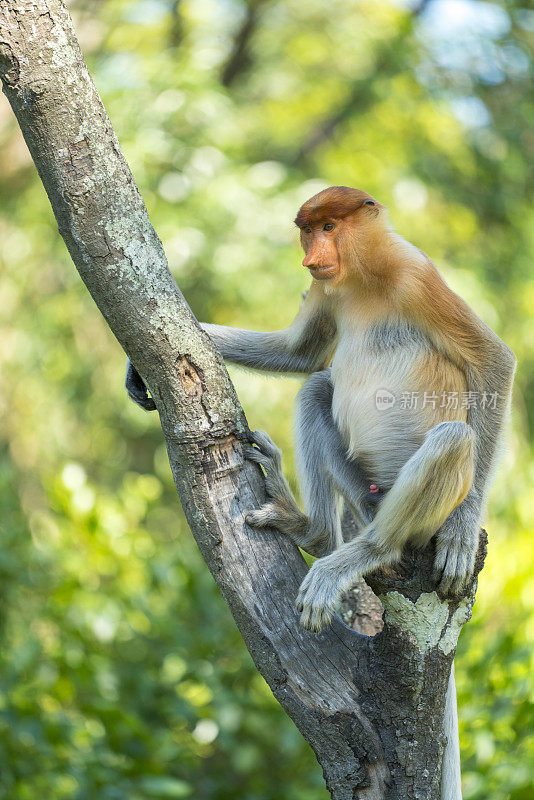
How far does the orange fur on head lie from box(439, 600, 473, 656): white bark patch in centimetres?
106

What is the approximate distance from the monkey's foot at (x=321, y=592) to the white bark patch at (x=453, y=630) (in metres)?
0.26

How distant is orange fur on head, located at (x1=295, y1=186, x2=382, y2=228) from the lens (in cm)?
217

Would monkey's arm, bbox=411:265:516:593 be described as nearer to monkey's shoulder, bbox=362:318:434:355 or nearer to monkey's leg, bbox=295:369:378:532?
monkey's shoulder, bbox=362:318:434:355

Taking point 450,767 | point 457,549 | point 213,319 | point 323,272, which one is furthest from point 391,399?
point 213,319

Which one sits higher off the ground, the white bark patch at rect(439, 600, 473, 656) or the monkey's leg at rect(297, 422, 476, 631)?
the monkey's leg at rect(297, 422, 476, 631)

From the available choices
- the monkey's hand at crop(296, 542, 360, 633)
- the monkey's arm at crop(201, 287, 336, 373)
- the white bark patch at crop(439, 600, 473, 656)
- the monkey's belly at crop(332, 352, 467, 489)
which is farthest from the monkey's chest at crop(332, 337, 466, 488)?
the white bark patch at crop(439, 600, 473, 656)

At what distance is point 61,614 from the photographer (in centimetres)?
355

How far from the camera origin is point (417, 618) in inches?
68.2

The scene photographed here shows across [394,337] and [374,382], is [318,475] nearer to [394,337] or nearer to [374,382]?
[374,382]

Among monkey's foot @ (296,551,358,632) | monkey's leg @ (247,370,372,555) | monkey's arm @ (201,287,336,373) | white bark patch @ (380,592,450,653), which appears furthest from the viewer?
monkey's arm @ (201,287,336,373)

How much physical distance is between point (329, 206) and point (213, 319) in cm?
400

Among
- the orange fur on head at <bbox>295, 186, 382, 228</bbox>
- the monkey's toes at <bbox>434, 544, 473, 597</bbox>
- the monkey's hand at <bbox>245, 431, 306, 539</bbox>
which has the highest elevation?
the orange fur on head at <bbox>295, 186, 382, 228</bbox>

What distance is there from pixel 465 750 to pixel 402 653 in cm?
143

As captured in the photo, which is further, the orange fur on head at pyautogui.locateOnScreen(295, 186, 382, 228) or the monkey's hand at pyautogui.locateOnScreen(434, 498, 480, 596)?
the orange fur on head at pyautogui.locateOnScreen(295, 186, 382, 228)
